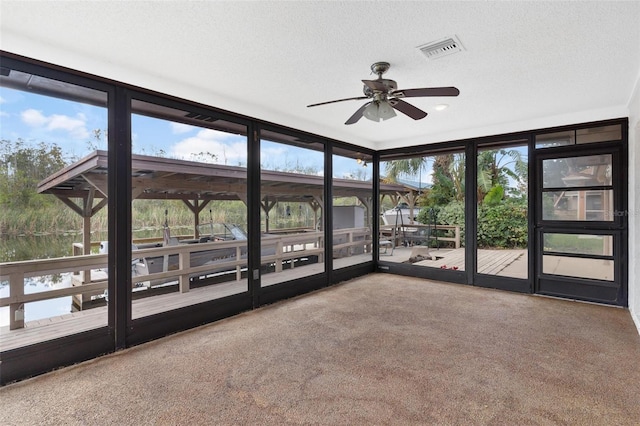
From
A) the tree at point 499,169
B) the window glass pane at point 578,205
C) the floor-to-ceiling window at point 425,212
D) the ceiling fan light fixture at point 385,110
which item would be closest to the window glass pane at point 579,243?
the window glass pane at point 578,205

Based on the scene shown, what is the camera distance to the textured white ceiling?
2084 mm

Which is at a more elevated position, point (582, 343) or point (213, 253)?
point (213, 253)

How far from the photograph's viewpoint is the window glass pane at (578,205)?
13.9 ft

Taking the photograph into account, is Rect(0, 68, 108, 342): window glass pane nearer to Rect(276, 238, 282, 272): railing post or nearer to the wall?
Rect(276, 238, 282, 272): railing post

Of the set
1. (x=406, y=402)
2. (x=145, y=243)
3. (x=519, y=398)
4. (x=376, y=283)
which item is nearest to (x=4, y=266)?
(x=145, y=243)

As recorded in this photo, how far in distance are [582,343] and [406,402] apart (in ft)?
6.82

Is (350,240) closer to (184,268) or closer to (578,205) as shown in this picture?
(184,268)

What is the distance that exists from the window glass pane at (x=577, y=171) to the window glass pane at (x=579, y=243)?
0.69 meters

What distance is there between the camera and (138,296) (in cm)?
323

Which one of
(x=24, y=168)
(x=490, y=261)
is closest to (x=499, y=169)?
(x=490, y=261)

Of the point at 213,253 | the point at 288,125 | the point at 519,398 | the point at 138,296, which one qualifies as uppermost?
the point at 288,125

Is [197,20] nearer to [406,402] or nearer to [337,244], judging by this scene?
[406,402]

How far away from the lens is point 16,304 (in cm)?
263

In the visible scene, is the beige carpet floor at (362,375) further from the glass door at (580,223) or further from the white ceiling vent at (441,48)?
the white ceiling vent at (441,48)
